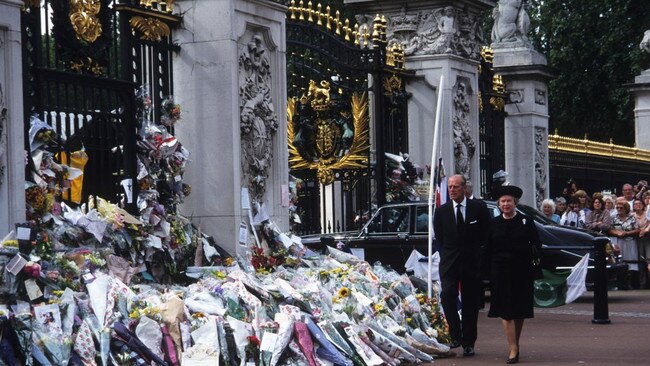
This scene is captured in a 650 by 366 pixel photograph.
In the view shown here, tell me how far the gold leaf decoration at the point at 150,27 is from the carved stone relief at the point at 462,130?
7000 millimetres

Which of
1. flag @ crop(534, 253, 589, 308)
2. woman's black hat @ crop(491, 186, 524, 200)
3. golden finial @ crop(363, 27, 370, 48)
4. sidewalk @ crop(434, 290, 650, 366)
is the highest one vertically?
golden finial @ crop(363, 27, 370, 48)

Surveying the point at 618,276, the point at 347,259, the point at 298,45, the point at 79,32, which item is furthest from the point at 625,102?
the point at 79,32

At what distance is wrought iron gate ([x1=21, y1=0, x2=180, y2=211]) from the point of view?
36.8 ft

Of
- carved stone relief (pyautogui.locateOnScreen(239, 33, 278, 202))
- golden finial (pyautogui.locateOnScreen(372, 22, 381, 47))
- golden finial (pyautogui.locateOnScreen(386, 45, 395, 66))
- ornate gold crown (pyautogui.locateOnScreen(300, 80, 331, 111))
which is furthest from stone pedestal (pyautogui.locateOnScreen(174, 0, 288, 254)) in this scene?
golden finial (pyautogui.locateOnScreen(386, 45, 395, 66))

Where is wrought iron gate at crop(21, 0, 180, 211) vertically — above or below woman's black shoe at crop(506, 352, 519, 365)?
above

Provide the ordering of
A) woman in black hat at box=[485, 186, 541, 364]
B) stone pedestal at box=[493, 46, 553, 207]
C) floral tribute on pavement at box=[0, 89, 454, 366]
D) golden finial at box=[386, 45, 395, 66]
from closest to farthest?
floral tribute on pavement at box=[0, 89, 454, 366]
woman in black hat at box=[485, 186, 541, 364]
golden finial at box=[386, 45, 395, 66]
stone pedestal at box=[493, 46, 553, 207]

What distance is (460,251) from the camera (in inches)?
493

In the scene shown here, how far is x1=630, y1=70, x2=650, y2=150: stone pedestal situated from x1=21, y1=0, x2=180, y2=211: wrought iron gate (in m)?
19.8

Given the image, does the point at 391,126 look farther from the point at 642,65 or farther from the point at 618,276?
the point at 642,65

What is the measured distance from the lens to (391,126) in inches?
747

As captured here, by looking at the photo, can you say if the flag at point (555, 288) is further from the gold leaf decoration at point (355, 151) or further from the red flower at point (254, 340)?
the red flower at point (254, 340)

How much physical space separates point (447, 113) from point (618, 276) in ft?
10.3

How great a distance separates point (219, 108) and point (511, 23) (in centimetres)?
1115

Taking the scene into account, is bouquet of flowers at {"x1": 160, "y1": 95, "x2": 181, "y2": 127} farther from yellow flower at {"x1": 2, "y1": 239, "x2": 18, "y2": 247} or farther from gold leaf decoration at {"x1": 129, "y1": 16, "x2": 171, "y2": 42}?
yellow flower at {"x1": 2, "y1": 239, "x2": 18, "y2": 247}
